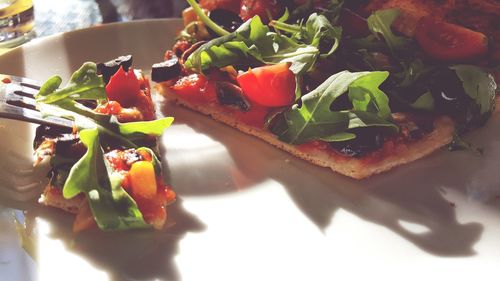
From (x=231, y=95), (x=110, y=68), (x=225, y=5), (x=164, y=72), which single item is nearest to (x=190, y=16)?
(x=225, y=5)

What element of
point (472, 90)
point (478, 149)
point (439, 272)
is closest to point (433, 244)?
point (439, 272)

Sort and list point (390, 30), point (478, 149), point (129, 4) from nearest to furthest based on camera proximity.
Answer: point (478, 149) → point (390, 30) → point (129, 4)

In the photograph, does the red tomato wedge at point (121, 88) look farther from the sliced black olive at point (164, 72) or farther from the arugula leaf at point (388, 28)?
the arugula leaf at point (388, 28)

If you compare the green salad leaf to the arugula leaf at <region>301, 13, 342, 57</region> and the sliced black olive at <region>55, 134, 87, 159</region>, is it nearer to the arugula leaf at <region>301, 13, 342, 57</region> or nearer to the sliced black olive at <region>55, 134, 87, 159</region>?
the arugula leaf at <region>301, 13, 342, 57</region>

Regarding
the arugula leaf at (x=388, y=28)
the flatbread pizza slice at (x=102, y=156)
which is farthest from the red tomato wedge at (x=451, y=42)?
the flatbread pizza slice at (x=102, y=156)

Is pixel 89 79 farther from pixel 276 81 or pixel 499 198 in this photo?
pixel 499 198

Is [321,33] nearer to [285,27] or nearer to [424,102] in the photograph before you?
[285,27]
